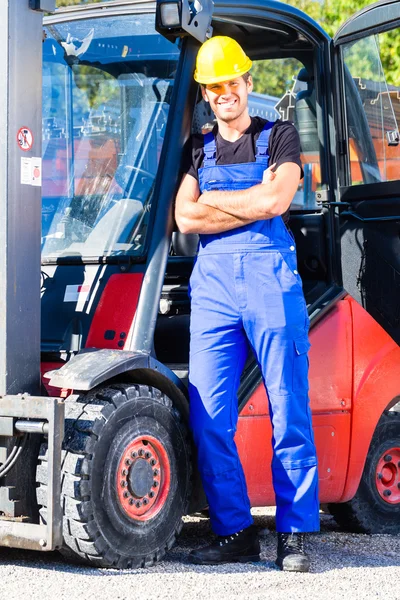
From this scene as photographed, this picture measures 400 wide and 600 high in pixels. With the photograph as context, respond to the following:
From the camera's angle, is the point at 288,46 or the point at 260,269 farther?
the point at 288,46

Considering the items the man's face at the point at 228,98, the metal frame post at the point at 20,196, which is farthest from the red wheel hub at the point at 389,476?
the metal frame post at the point at 20,196

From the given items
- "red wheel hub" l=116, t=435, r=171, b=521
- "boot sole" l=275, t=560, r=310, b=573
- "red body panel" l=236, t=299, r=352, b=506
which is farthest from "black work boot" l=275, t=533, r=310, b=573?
"red wheel hub" l=116, t=435, r=171, b=521

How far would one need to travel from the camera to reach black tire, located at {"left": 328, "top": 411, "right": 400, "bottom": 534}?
5.93 meters

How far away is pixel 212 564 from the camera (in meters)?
4.87

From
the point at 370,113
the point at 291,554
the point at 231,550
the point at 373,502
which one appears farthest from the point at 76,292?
the point at 373,502

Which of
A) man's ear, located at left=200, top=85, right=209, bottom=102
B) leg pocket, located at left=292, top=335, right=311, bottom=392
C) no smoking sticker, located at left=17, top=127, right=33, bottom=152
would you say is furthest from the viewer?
man's ear, located at left=200, top=85, right=209, bottom=102

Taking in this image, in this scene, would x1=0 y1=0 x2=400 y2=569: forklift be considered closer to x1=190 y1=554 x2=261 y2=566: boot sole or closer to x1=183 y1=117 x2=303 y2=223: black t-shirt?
x1=183 y1=117 x2=303 y2=223: black t-shirt

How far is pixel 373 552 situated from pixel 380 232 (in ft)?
5.15

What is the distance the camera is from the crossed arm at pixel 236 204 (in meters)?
4.79

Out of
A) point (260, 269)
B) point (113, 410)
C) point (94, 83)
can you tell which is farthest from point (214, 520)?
point (94, 83)

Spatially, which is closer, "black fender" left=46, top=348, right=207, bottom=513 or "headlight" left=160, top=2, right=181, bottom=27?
"black fender" left=46, top=348, right=207, bottom=513

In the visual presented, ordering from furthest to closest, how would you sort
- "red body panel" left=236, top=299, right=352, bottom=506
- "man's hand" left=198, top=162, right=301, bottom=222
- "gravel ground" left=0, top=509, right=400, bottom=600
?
"red body panel" left=236, top=299, right=352, bottom=506 < "man's hand" left=198, top=162, right=301, bottom=222 < "gravel ground" left=0, top=509, right=400, bottom=600

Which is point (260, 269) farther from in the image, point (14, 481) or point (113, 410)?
point (14, 481)

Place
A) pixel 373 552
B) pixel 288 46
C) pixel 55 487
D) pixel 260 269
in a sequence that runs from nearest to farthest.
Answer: pixel 55 487 < pixel 260 269 < pixel 373 552 < pixel 288 46
